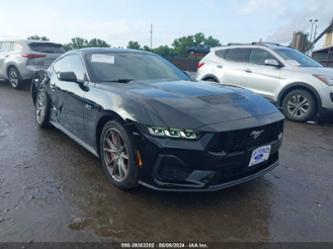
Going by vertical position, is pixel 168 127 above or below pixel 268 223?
above

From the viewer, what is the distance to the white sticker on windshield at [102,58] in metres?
3.81

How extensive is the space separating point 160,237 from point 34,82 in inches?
172

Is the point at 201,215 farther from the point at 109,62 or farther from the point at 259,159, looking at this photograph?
the point at 109,62

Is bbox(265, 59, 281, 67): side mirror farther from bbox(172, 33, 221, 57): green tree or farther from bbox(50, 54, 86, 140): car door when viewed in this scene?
bbox(172, 33, 221, 57): green tree

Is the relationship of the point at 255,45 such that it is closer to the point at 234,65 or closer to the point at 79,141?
the point at 234,65

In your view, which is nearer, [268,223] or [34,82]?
[268,223]

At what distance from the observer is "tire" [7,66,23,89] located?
30.8 feet

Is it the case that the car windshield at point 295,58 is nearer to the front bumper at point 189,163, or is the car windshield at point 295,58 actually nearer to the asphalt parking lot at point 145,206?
the asphalt parking lot at point 145,206

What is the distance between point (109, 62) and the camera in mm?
3824

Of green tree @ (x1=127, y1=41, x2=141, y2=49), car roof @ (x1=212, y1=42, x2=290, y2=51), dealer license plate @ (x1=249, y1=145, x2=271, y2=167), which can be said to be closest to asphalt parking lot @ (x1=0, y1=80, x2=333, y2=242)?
dealer license plate @ (x1=249, y1=145, x2=271, y2=167)

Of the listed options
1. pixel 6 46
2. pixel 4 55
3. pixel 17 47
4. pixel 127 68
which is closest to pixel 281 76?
pixel 127 68

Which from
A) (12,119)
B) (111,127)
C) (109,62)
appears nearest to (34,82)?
(12,119)

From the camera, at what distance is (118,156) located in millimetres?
2977

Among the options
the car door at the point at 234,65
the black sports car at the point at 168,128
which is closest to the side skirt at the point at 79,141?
the black sports car at the point at 168,128
